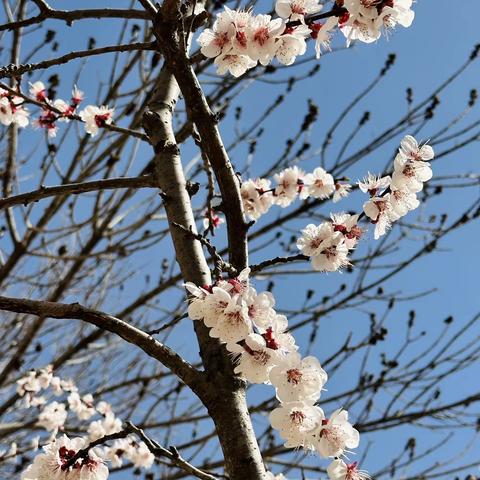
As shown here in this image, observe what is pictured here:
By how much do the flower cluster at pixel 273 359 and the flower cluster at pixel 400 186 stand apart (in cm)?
64

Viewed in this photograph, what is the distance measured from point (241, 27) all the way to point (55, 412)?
3623 mm

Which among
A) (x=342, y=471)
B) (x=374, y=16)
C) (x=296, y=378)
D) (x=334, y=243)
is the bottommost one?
(x=342, y=471)

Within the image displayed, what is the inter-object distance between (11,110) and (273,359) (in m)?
2.32

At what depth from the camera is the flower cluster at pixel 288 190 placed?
321cm

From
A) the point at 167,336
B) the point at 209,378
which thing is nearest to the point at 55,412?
the point at 167,336

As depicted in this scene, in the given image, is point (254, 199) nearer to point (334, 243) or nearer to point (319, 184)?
point (319, 184)

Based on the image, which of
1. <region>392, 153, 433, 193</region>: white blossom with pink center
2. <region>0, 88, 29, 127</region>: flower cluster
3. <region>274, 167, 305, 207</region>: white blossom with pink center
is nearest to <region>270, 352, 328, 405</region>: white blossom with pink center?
<region>392, 153, 433, 193</region>: white blossom with pink center

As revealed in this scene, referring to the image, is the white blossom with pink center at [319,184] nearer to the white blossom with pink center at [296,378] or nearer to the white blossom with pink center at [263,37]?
the white blossom with pink center at [263,37]

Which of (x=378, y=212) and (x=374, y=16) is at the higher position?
(x=374, y=16)

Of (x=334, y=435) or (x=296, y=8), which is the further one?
(x=296, y=8)

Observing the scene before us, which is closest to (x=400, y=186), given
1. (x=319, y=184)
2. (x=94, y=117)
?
(x=319, y=184)

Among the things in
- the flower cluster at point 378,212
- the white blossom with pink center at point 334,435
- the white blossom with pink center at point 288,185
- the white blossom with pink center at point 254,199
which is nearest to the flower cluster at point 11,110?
the white blossom with pink center at point 254,199

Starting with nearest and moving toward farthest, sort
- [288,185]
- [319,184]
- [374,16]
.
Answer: [374,16] → [319,184] → [288,185]

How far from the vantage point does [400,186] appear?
83.2 inches
